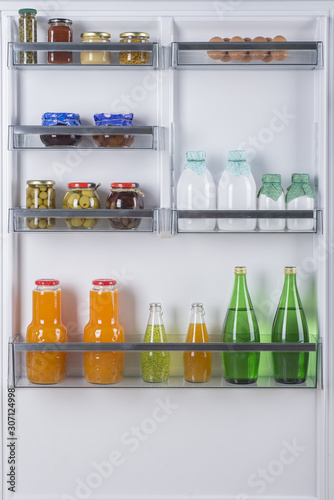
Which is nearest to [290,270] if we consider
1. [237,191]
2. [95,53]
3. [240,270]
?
[240,270]

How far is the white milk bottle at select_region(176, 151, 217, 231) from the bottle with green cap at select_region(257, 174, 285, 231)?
0.13m

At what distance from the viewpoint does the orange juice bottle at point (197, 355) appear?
1.76 metres

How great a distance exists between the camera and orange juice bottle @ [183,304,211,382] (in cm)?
176

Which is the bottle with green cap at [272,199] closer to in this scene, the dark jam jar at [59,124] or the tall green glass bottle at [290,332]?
the tall green glass bottle at [290,332]

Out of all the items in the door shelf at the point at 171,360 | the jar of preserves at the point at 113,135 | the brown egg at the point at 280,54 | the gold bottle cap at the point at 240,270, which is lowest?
the door shelf at the point at 171,360

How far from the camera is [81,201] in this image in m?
1.73

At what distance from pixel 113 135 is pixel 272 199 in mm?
453

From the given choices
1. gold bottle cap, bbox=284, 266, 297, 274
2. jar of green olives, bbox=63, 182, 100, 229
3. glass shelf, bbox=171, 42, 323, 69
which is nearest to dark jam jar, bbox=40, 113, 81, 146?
jar of green olives, bbox=63, 182, 100, 229

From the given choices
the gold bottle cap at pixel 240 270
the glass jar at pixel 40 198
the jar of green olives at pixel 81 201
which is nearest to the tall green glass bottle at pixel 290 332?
the gold bottle cap at pixel 240 270

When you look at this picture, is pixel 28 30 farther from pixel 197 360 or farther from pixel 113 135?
pixel 197 360

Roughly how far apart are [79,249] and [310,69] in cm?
81

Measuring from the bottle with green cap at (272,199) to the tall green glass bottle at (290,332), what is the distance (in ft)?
0.43

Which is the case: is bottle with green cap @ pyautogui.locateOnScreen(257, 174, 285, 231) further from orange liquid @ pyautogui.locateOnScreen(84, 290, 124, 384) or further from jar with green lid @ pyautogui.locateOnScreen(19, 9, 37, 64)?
jar with green lid @ pyautogui.locateOnScreen(19, 9, 37, 64)

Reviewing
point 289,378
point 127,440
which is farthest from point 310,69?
point 127,440
